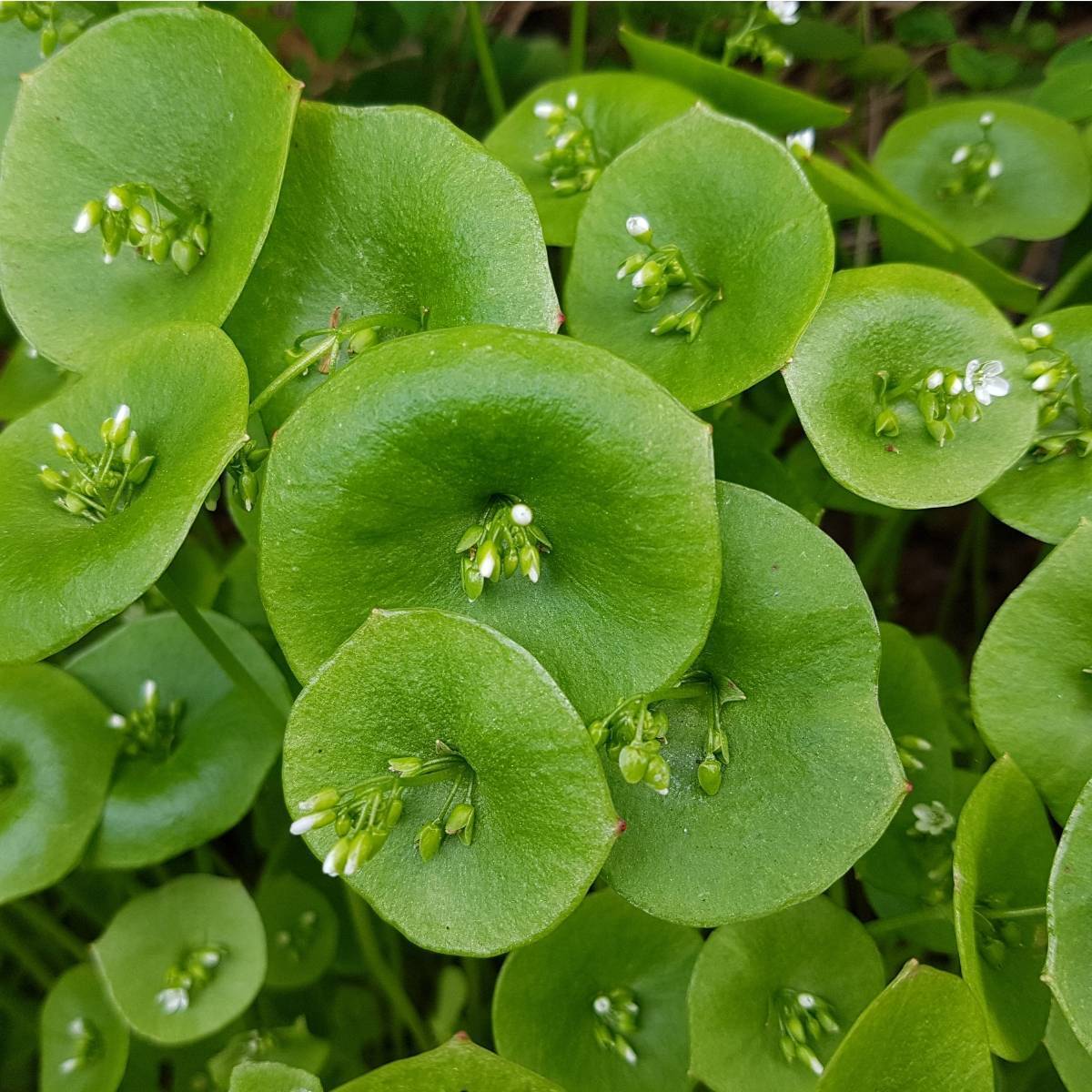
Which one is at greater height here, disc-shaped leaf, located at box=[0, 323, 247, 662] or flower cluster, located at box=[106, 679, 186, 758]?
disc-shaped leaf, located at box=[0, 323, 247, 662]

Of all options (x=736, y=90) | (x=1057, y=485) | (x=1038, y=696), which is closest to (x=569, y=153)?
(x=736, y=90)

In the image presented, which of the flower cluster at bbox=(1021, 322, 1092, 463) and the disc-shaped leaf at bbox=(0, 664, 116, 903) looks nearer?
the flower cluster at bbox=(1021, 322, 1092, 463)

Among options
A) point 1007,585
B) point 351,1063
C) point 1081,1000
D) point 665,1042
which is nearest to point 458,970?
point 351,1063

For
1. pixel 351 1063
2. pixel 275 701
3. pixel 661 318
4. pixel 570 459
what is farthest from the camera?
pixel 351 1063

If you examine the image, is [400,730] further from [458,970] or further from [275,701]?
[458,970]

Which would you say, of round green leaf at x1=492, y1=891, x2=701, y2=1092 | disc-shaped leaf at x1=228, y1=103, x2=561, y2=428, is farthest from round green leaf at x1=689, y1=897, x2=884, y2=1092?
disc-shaped leaf at x1=228, y1=103, x2=561, y2=428

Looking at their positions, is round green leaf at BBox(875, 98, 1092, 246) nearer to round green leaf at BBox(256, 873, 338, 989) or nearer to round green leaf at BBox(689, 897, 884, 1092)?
round green leaf at BBox(689, 897, 884, 1092)

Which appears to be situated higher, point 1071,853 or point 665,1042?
point 1071,853
